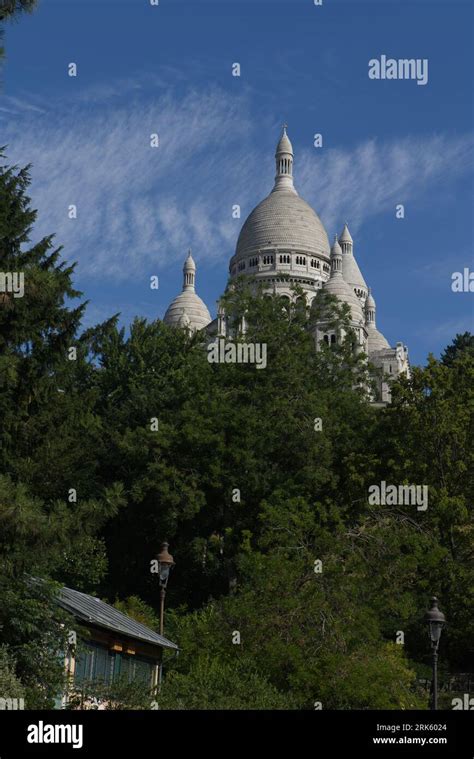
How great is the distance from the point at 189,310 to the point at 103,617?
332 ft

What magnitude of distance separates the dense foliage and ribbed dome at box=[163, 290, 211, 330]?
7017 centimetres

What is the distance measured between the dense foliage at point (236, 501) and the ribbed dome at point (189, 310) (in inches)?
2763

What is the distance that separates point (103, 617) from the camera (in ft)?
71.5

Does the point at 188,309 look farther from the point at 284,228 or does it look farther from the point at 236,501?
the point at 236,501

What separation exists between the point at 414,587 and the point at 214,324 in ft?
246

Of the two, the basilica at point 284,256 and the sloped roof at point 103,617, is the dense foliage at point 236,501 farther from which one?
the basilica at point 284,256

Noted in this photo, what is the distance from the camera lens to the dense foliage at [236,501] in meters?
20.9

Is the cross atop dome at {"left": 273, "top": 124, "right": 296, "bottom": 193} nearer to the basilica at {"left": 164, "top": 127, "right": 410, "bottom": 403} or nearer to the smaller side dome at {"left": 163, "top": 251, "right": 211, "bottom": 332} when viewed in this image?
the basilica at {"left": 164, "top": 127, "right": 410, "bottom": 403}

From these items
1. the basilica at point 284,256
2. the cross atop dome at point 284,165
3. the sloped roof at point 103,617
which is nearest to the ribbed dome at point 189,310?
the basilica at point 284,256

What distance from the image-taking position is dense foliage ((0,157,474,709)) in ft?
68.6

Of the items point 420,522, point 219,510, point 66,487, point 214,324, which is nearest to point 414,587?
point 420,522

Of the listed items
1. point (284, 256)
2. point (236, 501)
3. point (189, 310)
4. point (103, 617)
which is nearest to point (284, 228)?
point (284, 256)
